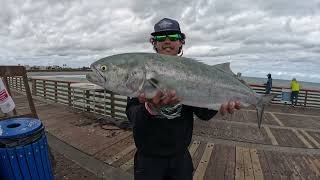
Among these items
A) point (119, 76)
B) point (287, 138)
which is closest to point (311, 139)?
point (287, 138)

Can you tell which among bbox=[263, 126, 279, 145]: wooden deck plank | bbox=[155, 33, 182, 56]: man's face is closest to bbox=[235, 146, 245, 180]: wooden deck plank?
bbox=[263, 126, 279, 145]: wooden deck plank

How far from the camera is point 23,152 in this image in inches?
146

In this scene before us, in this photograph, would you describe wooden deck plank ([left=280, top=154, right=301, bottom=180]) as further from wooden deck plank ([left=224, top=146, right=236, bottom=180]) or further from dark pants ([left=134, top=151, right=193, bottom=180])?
dark pants ([left=134, top=151, right=193, bottom=180])

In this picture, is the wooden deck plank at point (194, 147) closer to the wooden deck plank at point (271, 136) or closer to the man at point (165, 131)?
the wooden deck plank at point (271, 136)

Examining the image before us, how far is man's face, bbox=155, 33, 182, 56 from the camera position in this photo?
2689 mm

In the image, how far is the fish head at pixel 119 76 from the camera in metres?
2.17

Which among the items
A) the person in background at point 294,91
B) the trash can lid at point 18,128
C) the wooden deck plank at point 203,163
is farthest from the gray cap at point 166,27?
the person in background at point 294,91

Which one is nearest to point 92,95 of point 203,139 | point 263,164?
point 203,139

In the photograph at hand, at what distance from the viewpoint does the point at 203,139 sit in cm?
809

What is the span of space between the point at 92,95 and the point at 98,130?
309 cm

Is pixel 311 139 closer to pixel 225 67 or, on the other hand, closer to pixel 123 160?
pixel 123 160

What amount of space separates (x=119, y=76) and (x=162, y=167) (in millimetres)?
1020

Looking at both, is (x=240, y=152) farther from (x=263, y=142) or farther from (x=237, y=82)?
(x=237, y=82)

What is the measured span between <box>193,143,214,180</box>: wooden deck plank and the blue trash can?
2.84 metres
